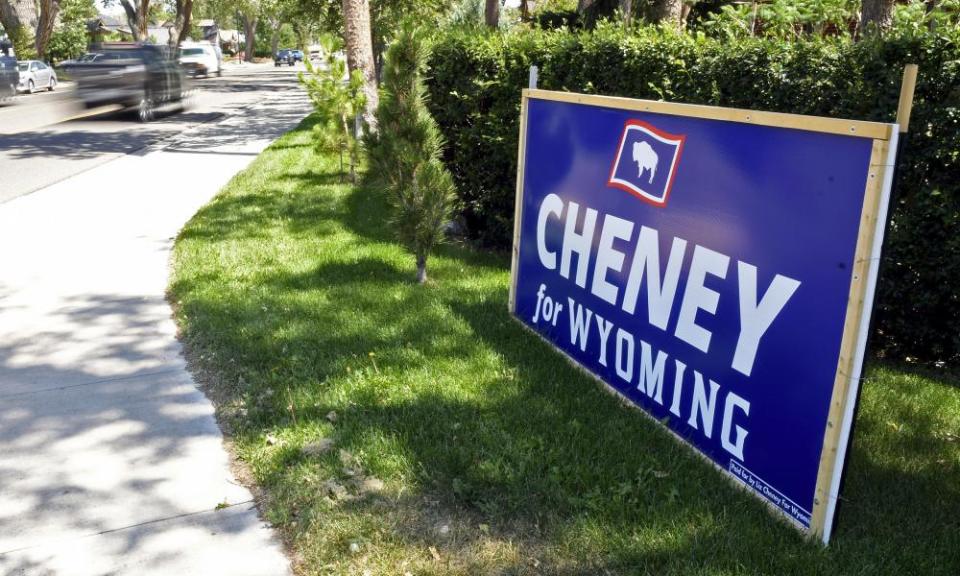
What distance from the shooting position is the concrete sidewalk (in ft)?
11.0

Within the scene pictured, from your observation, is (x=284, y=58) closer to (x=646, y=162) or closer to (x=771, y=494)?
(x=646, y=162)

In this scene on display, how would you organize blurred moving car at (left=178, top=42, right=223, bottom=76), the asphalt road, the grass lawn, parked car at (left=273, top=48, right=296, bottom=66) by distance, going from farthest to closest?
parked car at (left=273, top=48, right=296, bottom=66), blurred moving car at (left=178, top=42, right=223, bottom=76), the asphalt road, the grass lawn

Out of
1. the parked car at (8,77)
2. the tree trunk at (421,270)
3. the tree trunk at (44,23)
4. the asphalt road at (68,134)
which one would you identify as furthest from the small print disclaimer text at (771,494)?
the tree trunk at (44,23)

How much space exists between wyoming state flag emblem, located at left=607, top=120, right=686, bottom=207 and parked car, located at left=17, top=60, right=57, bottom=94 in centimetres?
3231

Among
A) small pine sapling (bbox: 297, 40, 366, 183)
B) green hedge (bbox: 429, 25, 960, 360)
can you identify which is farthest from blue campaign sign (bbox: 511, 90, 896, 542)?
small pine sapling (bbox: 297, 40, 366, 183)

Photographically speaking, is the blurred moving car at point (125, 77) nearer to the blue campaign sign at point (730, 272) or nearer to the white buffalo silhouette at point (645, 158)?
the blue campaign sign at point (730, 272)

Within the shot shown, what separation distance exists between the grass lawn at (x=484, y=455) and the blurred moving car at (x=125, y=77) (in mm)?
16156

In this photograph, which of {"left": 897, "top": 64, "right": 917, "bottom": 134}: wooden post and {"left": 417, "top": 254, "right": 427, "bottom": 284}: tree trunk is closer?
{"left": 897, "top": 64, "right": 917, "bottom": 134}: wooden post

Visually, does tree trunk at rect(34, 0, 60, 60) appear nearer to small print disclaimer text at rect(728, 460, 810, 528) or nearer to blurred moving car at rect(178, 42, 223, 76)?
blurred moving car at rect(178, 42, 223, 76)

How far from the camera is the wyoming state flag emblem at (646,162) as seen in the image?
4.04 m

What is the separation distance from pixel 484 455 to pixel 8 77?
27070 mm

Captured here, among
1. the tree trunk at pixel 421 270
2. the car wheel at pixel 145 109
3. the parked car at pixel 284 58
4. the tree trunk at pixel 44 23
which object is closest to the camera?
the tree trunk at pixel 421 270

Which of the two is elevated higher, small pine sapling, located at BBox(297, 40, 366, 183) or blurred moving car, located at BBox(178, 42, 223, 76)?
blurred moving car, located at BBox(178, 42, 223, 76)

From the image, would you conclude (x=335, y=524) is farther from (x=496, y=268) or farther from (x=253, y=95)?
(x=253, y=95)
